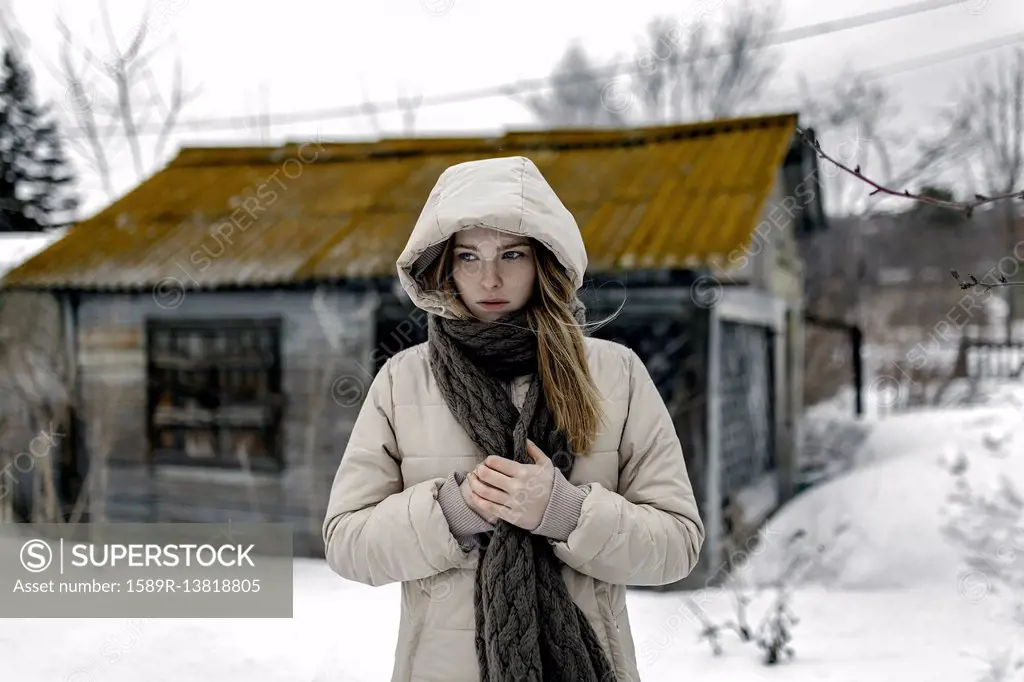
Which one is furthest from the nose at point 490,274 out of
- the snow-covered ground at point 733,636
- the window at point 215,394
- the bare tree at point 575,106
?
the bare tree at point 575,106

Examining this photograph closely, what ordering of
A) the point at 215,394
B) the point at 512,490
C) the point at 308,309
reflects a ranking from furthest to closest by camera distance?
the point at 215,394 < the point at 308,309 < the point at 512,490

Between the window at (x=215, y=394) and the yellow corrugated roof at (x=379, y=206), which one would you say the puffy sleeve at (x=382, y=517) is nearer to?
the yellow corrugated roof at (x=379, y=206)

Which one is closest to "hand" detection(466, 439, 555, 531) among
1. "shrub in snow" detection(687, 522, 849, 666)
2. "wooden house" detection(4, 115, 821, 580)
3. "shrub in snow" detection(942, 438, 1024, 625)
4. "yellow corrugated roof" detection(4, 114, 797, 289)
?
"shrub in snow" detection(687, 522, 849, 666)

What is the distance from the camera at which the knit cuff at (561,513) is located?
4.56 feet

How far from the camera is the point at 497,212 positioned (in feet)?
4.88

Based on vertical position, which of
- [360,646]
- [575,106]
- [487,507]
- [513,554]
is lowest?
[360,646]

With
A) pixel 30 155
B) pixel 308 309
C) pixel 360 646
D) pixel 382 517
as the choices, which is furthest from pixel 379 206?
pixel 30 155

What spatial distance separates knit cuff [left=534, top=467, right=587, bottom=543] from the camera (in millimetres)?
1391

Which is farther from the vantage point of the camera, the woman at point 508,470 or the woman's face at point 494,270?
the woman's face at point 494,270

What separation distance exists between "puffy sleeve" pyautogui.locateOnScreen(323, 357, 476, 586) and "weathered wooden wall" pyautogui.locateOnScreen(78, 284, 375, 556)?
14.1ft

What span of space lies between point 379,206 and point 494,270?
16.2 ft

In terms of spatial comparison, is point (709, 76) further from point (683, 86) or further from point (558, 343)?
point (558, 343)

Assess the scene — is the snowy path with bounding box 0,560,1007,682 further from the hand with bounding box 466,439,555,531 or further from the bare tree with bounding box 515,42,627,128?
the bare tree with bounding box 515,42,627,128

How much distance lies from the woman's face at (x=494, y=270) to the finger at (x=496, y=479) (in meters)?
0.35
